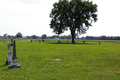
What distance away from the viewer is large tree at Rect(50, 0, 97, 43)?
4493 centimetres

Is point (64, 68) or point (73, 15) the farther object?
point (73, 15)

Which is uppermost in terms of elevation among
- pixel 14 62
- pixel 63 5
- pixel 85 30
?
pixel 63 5

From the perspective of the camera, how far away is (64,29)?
1960 inches

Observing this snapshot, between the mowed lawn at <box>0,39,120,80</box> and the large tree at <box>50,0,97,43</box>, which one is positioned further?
the large tree at <box>50,0,97,43</box>

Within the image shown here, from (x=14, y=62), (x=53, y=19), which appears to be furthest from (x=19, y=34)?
(x=14, y=62)

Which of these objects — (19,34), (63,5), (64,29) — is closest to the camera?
(63,5)

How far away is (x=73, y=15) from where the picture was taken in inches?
1810

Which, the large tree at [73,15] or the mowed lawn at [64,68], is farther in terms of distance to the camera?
the large tree at [73,15]

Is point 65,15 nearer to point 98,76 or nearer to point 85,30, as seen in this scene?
point 85,30

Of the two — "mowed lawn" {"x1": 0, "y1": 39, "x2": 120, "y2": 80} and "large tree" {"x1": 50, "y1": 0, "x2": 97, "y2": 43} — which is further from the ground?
"large tree" {"x1": 50, "y1": 0, "x2": 97, "y2": 43}

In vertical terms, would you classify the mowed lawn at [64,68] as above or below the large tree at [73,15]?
below

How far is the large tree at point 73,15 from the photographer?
4493 cm

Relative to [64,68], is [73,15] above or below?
above

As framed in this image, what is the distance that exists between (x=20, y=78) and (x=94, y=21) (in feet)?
147
